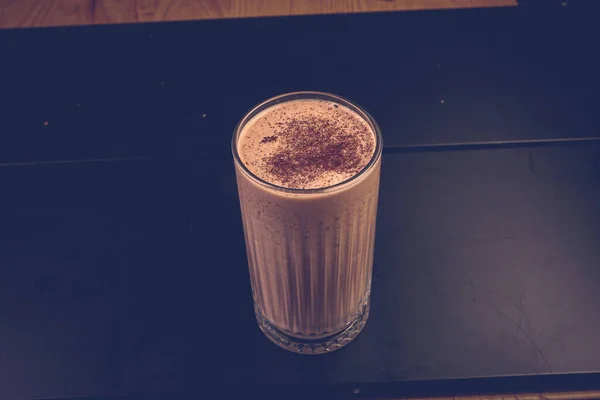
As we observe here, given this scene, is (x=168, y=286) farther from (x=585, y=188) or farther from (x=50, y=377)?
(x=585, y=188)

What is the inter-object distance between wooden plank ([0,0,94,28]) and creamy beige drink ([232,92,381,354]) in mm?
659

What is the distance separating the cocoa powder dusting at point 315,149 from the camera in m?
0.78

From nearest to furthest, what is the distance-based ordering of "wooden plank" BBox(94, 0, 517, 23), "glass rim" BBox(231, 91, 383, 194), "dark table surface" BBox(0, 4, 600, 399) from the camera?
"glass rim" BBox(231, 91, 383, 194)
"dark table surface" BBox(0, 4, 600, 399)
"wooden plank" BBox(94, 0, 517, 23)

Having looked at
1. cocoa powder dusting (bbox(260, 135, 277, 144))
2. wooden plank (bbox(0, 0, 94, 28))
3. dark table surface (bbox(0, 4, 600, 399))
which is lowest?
dark table surface (bbox(0, 4, 600, 399))

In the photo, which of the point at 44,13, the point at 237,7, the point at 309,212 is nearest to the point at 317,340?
the point at 309,212

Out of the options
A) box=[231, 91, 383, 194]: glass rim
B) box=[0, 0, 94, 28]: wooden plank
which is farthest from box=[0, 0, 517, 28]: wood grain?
box=[231, 91, 383, 194]: glass rim

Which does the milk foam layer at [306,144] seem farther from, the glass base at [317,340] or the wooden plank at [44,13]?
the wooden plank at [44,13]

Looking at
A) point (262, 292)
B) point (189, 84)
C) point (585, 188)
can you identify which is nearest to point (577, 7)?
point (585, 188)

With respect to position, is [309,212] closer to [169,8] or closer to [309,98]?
[309,98]

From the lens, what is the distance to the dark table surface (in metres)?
0.89

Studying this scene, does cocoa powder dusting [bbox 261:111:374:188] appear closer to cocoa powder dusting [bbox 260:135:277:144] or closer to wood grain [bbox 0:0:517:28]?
cocoa powder dusting [bbox 260:135:277:144]

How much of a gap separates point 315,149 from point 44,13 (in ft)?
2.59

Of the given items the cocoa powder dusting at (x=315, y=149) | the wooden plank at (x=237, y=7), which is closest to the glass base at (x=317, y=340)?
the cocoa powder dusting at (x=315, y=149)

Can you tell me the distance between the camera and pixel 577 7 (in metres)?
1.33
